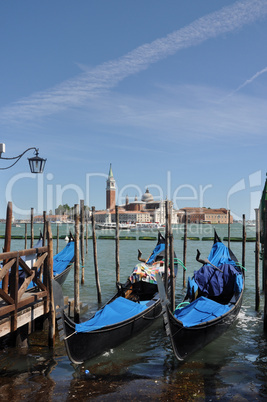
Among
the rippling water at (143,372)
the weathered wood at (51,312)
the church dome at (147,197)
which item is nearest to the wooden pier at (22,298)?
the weathered wood at (51,312)

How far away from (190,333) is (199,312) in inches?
23.4

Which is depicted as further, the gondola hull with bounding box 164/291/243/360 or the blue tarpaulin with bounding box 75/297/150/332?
the blue tarpaulin with bounding box 75/297/150/332

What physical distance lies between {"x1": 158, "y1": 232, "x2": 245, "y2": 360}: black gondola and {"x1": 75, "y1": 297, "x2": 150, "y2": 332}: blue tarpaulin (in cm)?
65

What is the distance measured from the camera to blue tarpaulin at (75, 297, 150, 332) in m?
5.10

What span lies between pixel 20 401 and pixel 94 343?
1.28 meters

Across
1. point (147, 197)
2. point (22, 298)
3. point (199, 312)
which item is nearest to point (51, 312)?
point (22, 298)

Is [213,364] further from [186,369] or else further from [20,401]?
[20,401]

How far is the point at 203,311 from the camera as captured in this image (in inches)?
229

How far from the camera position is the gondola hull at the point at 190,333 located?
15.8ft

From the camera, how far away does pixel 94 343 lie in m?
5.08

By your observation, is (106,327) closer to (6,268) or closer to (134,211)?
(6,268)

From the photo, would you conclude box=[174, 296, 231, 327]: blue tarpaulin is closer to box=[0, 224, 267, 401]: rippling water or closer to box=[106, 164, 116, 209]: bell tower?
box=[0, 224, 267, 401]: rippling water

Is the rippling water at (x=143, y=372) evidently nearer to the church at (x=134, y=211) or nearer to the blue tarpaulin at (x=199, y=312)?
the blue tarpaulin at (x=199, y=312)

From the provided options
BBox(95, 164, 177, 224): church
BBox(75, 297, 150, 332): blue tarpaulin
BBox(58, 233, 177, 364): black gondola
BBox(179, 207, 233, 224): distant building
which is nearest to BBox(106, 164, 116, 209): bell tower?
BBox(95, 164, 177, 224): church
